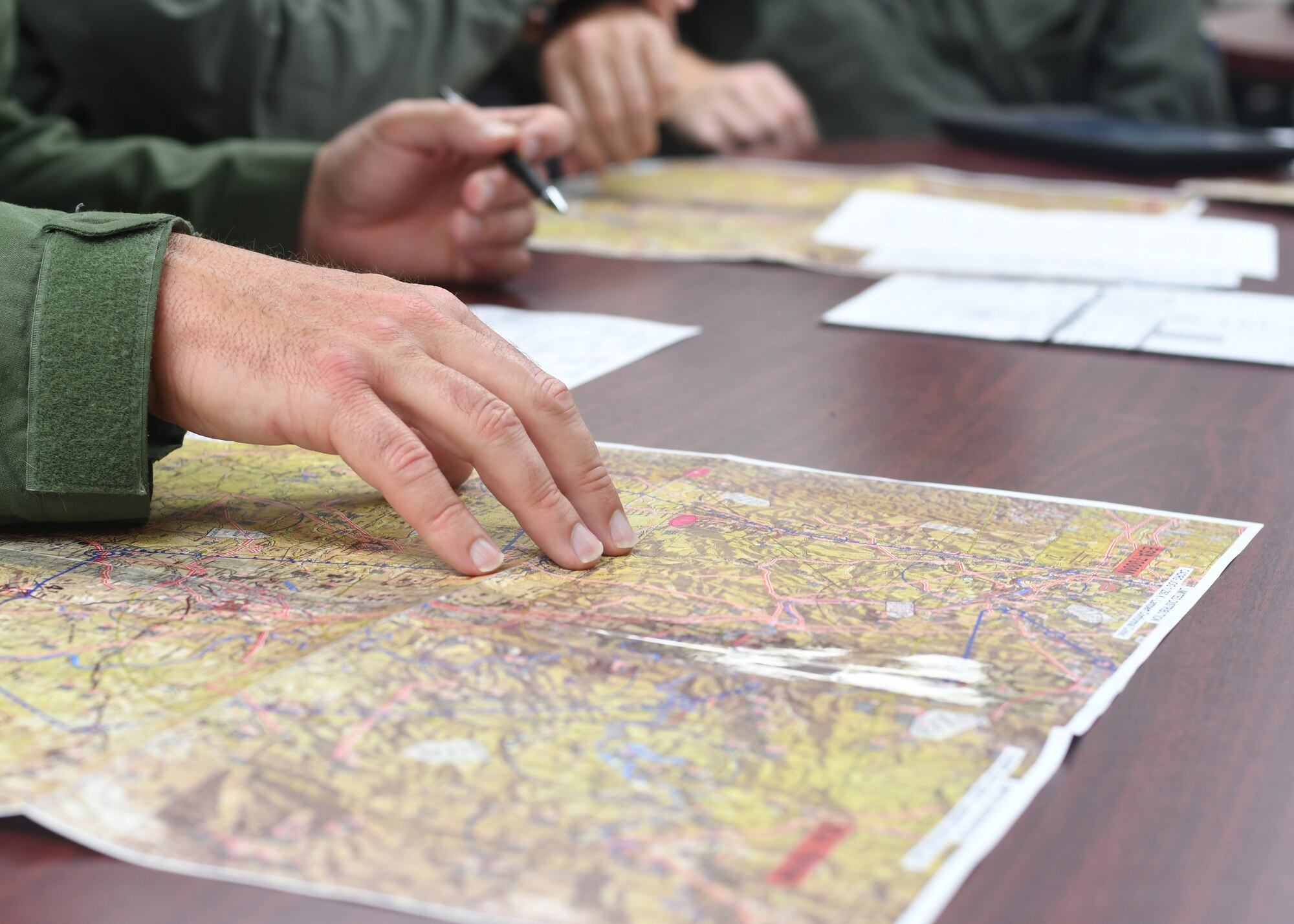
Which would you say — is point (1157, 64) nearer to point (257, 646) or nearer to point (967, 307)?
point (967, 307)

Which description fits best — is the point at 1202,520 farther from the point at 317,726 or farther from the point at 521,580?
the point at 317,726

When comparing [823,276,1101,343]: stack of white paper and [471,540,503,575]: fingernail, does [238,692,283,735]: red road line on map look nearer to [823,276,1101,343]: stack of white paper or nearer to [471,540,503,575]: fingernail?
[471,540,503,575]: fingernail

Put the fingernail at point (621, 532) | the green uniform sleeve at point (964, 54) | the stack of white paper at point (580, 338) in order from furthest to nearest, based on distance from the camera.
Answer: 1. the green uniform sleeve at point (964, 54)
2. the stack of white paper at point (580, 338)
3. the fingernail at point (621, 532)

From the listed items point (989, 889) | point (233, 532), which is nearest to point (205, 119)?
point (233, 532)

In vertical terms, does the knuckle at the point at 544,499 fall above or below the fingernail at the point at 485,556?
above

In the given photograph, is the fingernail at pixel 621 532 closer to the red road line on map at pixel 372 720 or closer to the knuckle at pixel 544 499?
the knuckle at pixel 544 499

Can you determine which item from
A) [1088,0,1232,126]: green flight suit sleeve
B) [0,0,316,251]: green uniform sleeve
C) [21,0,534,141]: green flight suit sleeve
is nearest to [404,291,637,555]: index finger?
[0,0,316,251]: green uniform sleeve

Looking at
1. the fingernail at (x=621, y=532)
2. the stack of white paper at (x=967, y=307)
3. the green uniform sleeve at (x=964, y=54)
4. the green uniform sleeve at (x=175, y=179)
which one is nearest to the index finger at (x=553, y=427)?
the fingernail at (x=621, y=532)

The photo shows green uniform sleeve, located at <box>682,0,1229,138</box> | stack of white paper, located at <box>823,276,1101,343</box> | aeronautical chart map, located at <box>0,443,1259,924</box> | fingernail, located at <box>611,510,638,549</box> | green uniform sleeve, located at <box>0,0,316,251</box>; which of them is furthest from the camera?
green uniform sleeve, located at <box>682,0,1229,138</box>
